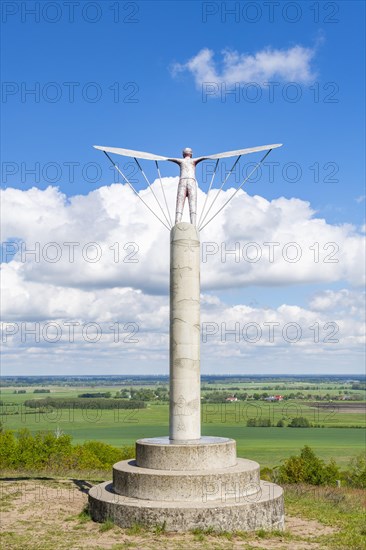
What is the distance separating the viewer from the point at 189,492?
54.0ft

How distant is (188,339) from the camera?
734 inches

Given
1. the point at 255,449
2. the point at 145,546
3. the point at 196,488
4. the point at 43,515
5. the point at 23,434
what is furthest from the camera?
the point at 255,449

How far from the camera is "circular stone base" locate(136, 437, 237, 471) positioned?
1734 cm

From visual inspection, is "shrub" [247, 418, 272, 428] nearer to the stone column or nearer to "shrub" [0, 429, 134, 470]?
"shrub" [0, 429, 134, 470]

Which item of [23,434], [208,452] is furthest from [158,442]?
[23,434]

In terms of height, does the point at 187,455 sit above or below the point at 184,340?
below

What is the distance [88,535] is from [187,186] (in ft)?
36.3

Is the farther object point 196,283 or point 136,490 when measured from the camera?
point 196,283

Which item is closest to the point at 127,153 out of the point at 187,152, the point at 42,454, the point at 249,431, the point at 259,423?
the point at 187,152

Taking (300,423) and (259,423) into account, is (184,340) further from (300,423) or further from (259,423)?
(259,423)

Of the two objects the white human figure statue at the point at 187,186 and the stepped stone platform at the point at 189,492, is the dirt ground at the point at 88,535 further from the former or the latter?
the white human figure statue at the point at 187,186

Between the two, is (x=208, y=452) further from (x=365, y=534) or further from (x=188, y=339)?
(x=365, y=534)

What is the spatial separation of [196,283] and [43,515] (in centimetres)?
852

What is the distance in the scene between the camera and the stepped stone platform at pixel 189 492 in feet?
52.0
